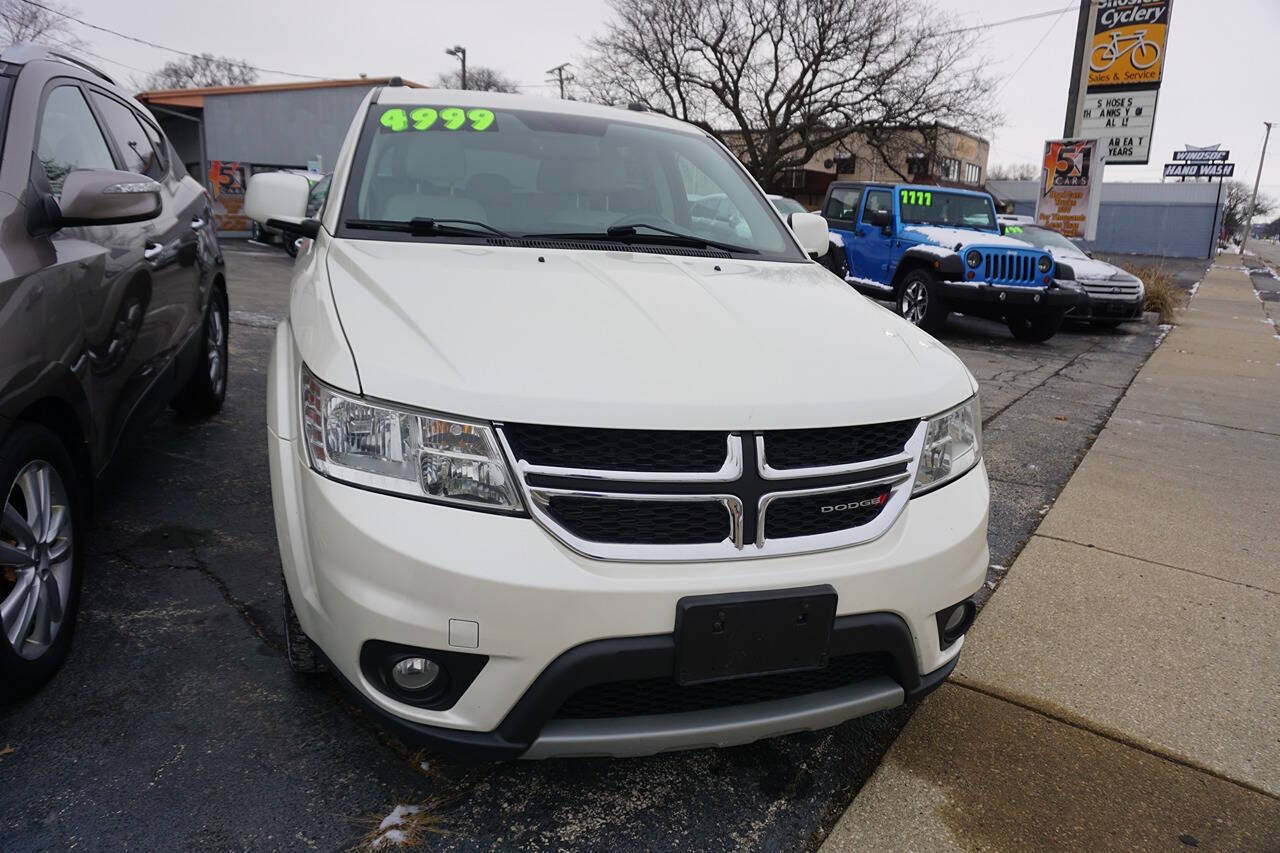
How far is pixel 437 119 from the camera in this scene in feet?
10.3

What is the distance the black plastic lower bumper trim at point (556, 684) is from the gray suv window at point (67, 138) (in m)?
1.94

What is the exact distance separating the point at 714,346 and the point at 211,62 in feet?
181

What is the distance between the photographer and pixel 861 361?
2045 millimetres

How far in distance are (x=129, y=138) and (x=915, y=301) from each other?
8.50 metres

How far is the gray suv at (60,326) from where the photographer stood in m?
2.11

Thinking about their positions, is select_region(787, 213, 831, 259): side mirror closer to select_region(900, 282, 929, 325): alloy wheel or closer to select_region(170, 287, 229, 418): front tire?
select_region(170, 287, 229, 418): front tire

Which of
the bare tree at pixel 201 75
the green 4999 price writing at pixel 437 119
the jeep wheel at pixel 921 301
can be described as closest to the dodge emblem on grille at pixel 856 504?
the green 4999 price writing at pixel 437 119

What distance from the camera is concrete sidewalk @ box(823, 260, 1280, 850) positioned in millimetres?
2086

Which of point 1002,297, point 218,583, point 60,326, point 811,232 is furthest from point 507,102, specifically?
point 1002,297

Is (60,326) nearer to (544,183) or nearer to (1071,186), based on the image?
(544,183)

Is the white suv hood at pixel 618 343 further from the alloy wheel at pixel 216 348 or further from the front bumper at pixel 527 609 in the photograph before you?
the alloy wheel at pixel 216 348

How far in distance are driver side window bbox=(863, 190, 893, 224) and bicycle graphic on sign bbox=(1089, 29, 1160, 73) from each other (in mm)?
7512

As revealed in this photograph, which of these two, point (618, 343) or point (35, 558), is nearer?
point (618, 343)

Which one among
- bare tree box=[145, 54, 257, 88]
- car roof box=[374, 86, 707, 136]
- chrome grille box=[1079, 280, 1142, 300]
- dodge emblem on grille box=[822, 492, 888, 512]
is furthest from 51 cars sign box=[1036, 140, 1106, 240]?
bare tree box=[145, 54, 257, 88]
